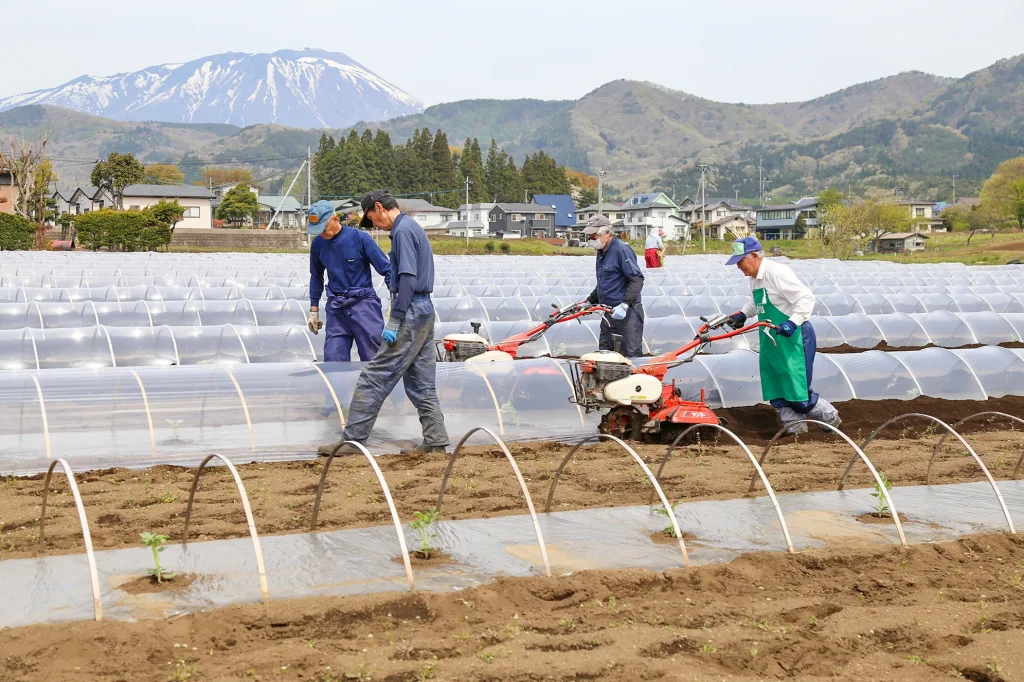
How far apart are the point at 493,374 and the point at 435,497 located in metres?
2.37

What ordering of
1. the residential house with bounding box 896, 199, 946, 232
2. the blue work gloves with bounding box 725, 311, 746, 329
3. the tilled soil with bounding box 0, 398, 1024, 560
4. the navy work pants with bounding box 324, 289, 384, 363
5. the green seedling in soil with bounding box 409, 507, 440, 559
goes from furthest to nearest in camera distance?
the residential house with bounding box 896, 199, 946, 232 < the navy work pants with bounding box 324, 289, 384, 363 < the blue work gloves with bounding box 725, 311, 746, 329 < the tilled soil with bounding box 0, 398, 1024, 560 < the green seedling in soil with bounding box 409, 507, 440, 559

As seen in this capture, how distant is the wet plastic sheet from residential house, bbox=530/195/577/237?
89.0 meters

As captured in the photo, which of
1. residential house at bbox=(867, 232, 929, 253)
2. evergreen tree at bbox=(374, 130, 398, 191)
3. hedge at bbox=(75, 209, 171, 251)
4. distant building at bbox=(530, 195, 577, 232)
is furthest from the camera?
distant building at bbox=(530, 195, 577, 232)

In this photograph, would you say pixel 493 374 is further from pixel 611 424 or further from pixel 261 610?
pixel 261 610

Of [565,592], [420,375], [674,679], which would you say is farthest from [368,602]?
[420,375]

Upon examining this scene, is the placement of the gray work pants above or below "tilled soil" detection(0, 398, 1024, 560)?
above

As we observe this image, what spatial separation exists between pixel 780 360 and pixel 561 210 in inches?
3490

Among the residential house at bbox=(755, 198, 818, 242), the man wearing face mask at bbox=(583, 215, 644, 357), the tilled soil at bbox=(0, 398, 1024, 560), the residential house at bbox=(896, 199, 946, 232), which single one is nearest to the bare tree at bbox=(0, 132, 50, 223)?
the man wearing face mask at bbox=(583, 215, 644, 357)

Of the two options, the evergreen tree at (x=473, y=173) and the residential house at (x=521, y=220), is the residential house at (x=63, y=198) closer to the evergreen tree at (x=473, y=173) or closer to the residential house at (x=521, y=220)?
the evergreen tree at (x=473, y=173)

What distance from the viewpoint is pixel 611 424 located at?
26.1ft

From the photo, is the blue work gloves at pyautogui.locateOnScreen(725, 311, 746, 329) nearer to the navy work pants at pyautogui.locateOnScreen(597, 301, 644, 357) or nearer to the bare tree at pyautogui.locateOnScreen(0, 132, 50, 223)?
the navy work pants at pyautogui.locateOnScreen(597, 301, 644, 357)

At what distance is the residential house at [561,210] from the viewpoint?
311 feet

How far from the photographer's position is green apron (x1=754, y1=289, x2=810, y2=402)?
779 centimetres

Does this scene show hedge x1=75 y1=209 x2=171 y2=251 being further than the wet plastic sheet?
Yes
